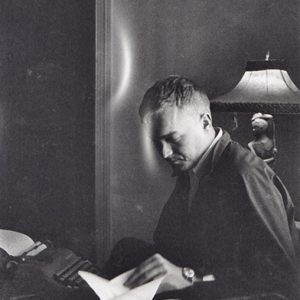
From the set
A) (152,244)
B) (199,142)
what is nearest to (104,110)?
(199,142)

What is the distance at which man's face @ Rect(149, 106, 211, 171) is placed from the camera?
Answer: 4.10ft

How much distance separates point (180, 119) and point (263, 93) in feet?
0.79

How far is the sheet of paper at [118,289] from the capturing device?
126 cm

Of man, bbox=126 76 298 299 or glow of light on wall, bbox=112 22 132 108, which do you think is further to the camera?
glow of light on wall, bbox=112 22 132 108

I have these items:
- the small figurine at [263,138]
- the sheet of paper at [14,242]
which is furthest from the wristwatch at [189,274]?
the sheet of paper at [14,242]

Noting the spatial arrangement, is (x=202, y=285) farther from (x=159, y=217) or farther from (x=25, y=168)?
(x=25, y=168)

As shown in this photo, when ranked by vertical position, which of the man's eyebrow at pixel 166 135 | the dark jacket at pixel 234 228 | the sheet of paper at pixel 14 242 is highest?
the man's eyebrow at pixel 166 135

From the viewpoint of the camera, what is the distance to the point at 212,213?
1270 millimetres

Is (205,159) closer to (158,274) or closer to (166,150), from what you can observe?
(166,150)

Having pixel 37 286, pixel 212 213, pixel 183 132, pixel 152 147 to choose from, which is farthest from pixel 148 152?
pixel 37 286

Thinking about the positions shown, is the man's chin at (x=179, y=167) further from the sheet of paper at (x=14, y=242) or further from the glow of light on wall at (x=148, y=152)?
the sheet of paper at (x=14, y=242)

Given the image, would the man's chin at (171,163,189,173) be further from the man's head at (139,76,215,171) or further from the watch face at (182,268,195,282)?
the watch face at (182,268,195,282)

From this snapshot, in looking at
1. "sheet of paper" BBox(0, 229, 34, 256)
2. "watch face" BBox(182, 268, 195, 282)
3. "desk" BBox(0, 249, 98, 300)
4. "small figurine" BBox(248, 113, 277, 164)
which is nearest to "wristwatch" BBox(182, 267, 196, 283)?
"watch face" BBox(182, 268, 195, 282)

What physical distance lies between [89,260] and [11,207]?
13.1 inches
